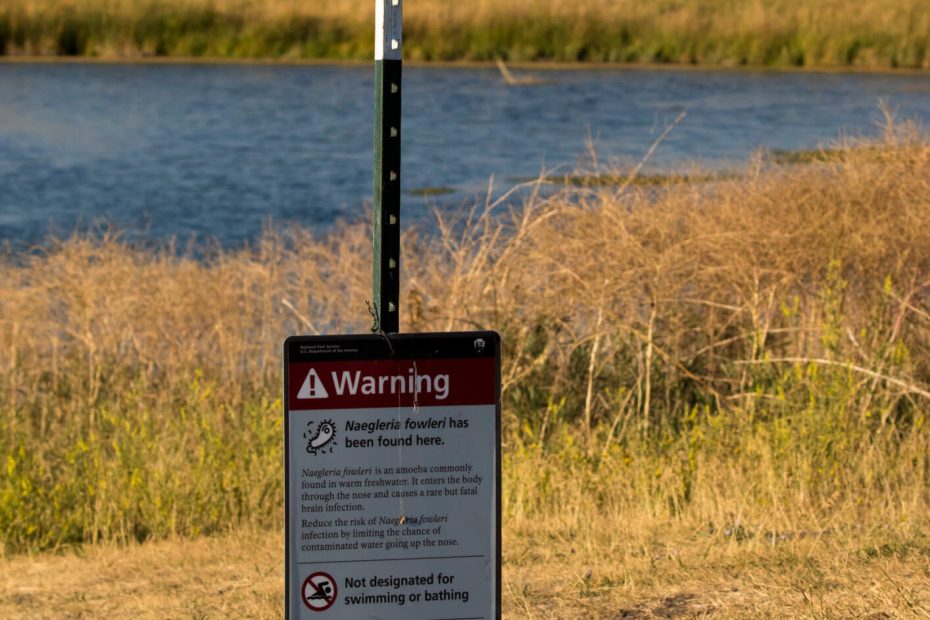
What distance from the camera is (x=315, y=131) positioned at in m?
24.8

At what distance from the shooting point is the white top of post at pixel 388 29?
3.78m

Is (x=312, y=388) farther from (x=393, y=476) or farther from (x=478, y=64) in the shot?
(x=478, y=64)

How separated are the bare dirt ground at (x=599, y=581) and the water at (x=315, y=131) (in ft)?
22.5

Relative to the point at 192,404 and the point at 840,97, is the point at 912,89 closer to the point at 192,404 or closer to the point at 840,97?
the point at 840,97

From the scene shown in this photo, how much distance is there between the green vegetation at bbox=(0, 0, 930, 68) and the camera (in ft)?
121

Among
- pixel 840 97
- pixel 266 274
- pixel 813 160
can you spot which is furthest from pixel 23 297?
pixel 840 97

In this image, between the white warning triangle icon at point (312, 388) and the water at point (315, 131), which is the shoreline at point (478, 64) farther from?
the white warning triangle icon at point (312, 388)

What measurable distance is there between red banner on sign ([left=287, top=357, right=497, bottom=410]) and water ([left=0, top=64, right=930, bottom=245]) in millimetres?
8956

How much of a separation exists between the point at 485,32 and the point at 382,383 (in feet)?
117

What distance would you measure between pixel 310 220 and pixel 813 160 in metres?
8.14

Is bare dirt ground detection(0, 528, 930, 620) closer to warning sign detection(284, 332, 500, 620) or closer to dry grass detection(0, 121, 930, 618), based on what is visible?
dry grass detection(0, 121, 930, 618)

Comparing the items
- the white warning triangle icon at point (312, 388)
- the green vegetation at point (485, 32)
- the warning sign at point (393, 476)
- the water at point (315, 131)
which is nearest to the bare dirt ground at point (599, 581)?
the warning sign at point (393, 476)

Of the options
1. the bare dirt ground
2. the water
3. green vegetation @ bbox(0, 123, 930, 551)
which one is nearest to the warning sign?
the bare dirt ground

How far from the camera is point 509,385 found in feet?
29.5
